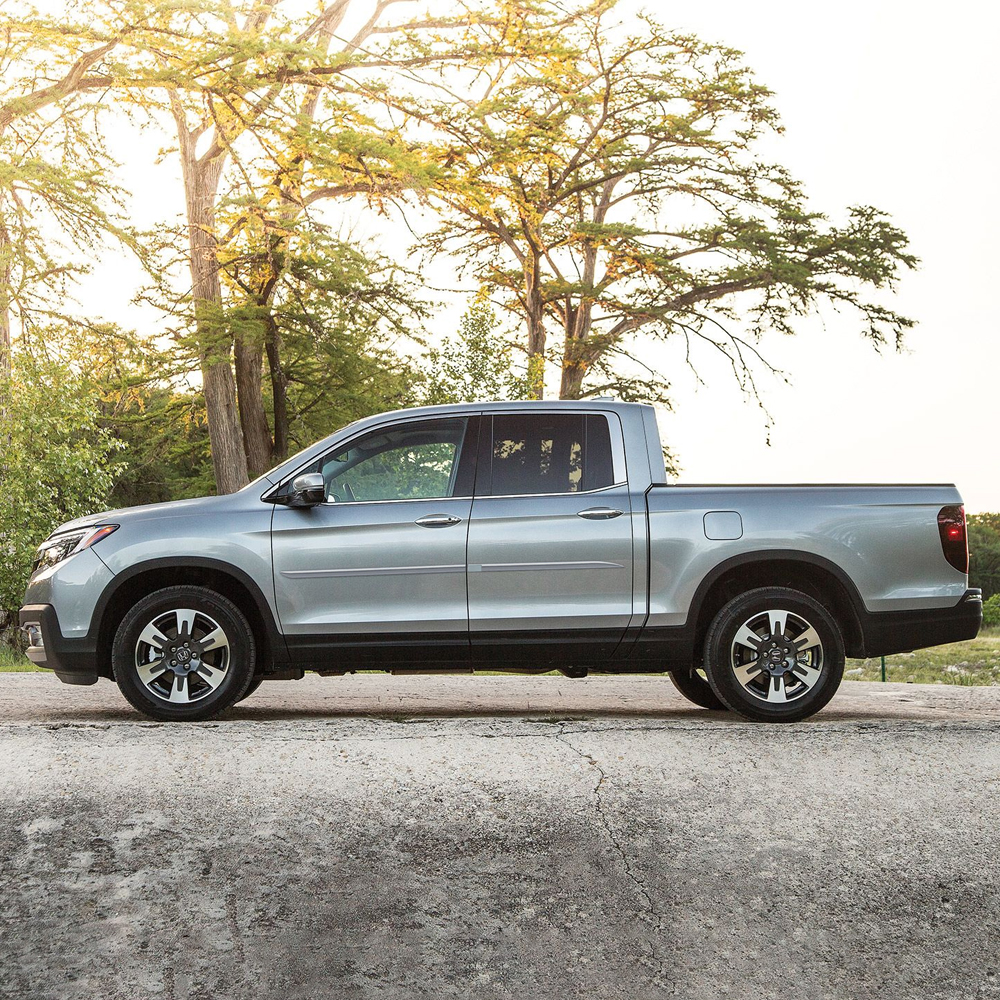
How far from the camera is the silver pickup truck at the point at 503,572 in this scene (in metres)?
7.22

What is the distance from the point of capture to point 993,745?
7230mm

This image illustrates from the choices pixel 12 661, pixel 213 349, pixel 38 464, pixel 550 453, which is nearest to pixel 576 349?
pixel 213 349

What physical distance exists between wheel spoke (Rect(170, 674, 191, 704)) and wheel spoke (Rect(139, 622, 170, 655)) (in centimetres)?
23

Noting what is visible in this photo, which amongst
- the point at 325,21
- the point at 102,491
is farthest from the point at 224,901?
the point at 325,21

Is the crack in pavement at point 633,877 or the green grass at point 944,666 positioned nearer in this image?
the crack in pavement at point 633,877

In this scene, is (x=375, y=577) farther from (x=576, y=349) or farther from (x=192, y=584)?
(x=576, y=349)

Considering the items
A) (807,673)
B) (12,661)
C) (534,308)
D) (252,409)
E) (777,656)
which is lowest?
(12,661)

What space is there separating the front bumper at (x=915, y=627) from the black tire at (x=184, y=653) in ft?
12.6

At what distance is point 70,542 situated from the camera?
7.59m

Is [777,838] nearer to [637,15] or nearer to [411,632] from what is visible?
[411,632]

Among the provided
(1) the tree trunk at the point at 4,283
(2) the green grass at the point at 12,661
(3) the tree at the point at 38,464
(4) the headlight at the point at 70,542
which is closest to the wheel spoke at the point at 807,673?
(4) the headlight at the point at 70,542

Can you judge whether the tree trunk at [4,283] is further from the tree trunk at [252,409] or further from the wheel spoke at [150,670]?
the wheel spoke at [150,670]

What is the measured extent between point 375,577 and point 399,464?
75 centimetres

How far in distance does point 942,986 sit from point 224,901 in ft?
9.57
